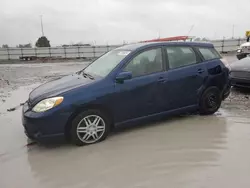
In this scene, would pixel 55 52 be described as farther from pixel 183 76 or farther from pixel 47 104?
pixel 47 104

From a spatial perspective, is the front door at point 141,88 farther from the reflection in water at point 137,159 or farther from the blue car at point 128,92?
the reflection in water at point 137,159

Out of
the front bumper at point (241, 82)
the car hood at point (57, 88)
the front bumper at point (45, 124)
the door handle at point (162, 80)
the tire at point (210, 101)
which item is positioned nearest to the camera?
the front bumper at point (45, 124)

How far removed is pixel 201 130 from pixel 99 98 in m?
1.85

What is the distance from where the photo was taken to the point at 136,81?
4.35 metres

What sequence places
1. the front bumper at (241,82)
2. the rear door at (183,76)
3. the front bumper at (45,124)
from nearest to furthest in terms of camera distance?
→ the front bumper at (45,124) → the rear door at (183,76) → the front bumper at (241,82)

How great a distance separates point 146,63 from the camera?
4570 mm

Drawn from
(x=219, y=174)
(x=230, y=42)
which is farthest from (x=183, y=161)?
(x=230, y=42)

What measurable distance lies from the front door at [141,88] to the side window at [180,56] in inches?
9.0

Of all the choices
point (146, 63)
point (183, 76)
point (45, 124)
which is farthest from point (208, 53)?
point (45, 124)

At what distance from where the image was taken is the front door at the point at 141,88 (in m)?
4.26

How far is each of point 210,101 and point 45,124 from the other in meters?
3.17

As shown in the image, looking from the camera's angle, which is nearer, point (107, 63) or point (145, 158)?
point (145, 158)

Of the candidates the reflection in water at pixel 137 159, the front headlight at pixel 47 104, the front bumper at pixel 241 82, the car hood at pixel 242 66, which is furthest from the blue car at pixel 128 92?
the car hood at pixel 242 66

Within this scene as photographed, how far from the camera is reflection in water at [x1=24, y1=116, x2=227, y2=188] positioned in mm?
3084
